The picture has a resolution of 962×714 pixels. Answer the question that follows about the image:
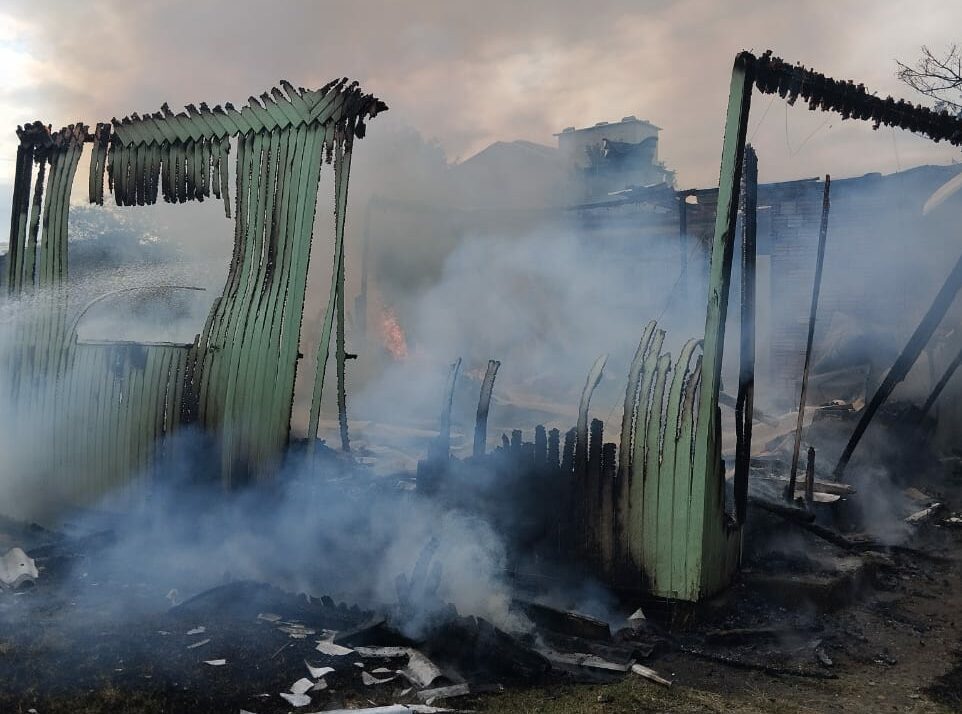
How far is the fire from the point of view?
21.8 m

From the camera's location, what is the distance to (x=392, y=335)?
22.5 m

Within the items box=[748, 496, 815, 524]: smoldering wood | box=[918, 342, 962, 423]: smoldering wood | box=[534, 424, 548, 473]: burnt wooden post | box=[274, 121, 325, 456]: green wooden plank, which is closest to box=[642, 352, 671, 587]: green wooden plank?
box=[534, 424, 548, 473]: burnt wooden post

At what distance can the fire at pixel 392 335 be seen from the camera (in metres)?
21.8

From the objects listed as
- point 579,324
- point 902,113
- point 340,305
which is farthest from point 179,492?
point 579,324

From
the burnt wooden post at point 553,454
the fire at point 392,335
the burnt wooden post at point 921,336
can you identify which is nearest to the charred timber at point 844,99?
the burnt wooden post at point 921,336

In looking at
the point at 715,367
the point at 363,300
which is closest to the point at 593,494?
the point at 715,367

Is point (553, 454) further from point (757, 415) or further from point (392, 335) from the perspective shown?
point (392, 335)

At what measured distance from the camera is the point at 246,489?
6.42 m

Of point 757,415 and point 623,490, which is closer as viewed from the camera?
point 623,490

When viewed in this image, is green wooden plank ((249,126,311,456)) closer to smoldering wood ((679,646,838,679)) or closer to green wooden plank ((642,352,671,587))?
green wooden plank ((642,352,671,587))

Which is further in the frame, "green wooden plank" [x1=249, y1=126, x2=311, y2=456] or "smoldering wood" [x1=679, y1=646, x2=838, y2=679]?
"green wooden plank" [x1=249, y1=126, x2=311, y2=456]

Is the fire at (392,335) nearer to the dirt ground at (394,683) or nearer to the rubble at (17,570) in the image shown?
the rubble at (17,570)

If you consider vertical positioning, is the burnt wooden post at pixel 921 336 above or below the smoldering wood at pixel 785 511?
above

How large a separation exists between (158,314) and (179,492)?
13.3ft
